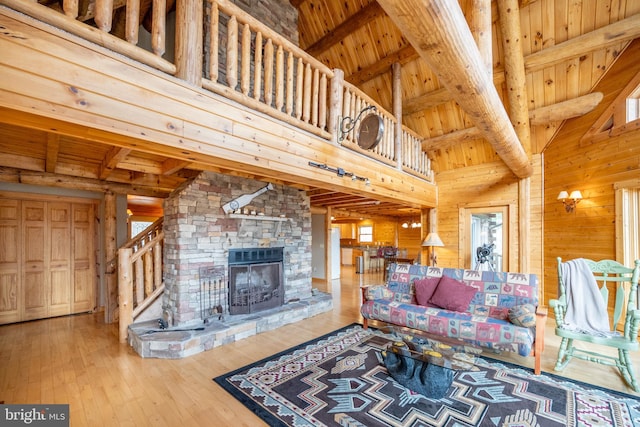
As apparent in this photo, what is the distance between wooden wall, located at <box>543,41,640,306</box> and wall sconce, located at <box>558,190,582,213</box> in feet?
0.25

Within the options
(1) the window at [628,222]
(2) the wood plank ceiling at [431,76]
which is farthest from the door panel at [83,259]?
(1) the window at [628,222]

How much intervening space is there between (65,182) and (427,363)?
5551 mm

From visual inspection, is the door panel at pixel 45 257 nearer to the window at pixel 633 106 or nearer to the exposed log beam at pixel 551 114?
the exposed log beam at pixel 551 114

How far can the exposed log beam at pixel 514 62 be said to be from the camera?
10.3 ft

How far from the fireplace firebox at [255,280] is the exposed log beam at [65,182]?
7.82ft

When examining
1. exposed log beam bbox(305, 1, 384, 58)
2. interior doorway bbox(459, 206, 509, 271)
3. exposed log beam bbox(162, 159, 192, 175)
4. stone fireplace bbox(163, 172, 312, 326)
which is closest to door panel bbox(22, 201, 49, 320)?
stone fireplace bbox(163, 172, 312, 326)

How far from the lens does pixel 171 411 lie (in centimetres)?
228

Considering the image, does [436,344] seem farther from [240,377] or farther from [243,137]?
[243,137]

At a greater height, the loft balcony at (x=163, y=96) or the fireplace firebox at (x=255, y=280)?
the loft balcony at (x=163, y=96)

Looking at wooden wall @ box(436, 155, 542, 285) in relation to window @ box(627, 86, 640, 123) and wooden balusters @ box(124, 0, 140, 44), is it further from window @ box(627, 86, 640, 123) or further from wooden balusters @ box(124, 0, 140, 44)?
wooden balusters @ box(124, 0, 140, 44)

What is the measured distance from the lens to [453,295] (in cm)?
371

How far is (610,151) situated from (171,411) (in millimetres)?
6287

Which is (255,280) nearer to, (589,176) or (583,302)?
(583,302)

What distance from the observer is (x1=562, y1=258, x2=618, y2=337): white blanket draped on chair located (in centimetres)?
299
